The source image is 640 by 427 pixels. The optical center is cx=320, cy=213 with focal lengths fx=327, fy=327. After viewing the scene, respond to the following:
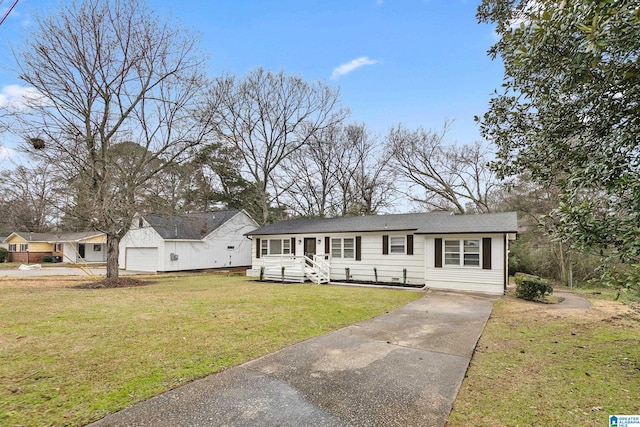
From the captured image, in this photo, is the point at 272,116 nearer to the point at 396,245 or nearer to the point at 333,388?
the point at 396,245

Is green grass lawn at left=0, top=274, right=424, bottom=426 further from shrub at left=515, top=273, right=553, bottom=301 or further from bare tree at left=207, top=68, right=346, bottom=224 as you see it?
bare tree at left=207, top=68, right=346, bottom=224

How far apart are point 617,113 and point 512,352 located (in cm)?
366

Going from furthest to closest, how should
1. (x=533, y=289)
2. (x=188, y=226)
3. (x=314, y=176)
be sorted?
(x=314, y=176)
(x=188, y=226)
(x=533, y=289)

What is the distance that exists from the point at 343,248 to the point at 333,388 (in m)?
13.2

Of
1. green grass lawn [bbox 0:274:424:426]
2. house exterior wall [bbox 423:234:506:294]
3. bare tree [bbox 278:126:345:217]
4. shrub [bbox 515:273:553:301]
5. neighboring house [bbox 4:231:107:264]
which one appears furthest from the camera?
neighboring house [bbox 4:231:107:264]

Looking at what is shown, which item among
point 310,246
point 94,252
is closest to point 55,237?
point 94,252

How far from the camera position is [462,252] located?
13.1m

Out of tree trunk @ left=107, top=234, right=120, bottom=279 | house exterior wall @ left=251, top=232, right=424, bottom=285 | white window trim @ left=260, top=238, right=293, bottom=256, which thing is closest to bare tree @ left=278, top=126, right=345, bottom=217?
white window trim @ left=260, top=238, right=293, bottom=256

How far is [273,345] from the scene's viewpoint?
17.7 ft

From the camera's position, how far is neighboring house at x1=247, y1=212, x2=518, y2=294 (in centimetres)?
1263

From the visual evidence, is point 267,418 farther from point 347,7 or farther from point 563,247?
point 563,247

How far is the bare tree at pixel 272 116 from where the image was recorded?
2438 cm

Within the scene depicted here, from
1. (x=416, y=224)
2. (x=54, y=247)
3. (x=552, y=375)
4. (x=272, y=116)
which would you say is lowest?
(x=552, y=375)

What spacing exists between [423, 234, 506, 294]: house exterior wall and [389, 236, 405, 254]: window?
1520 mm
